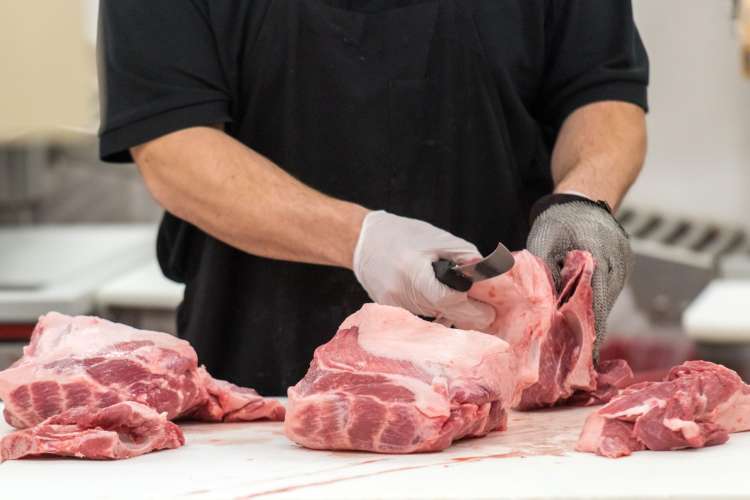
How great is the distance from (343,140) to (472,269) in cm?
70

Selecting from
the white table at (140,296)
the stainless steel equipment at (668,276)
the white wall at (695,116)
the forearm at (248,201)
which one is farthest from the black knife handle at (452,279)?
the white wall at (695,116)

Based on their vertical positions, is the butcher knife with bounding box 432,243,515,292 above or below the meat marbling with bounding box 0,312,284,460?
above

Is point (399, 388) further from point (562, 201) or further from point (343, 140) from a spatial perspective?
point (343, 140)

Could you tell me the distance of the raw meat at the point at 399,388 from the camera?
2.22 m

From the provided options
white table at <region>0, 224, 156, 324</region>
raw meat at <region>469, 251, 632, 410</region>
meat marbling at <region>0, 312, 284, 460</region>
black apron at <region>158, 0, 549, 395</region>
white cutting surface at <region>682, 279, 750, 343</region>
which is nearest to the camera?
meat marbling at <region>0, 312, 284, 460</region>

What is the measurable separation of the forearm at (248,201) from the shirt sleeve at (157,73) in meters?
0.04

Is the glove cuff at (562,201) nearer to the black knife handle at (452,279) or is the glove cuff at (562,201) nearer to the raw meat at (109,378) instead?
the black knife handle at (452,279)

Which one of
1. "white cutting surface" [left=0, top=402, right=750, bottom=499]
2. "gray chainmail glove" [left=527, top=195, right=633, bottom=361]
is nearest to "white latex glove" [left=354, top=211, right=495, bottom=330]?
"gray chainmail glove" [left=527, top=195, right=633, bottom=361]

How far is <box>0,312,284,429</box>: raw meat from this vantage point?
7.78 feet

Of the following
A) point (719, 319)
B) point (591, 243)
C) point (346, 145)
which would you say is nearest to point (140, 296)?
point (346, 145)

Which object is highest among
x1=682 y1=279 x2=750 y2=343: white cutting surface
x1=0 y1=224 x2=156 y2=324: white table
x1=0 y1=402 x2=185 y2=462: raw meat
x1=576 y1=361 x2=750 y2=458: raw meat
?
x1=576 y1=361 x2=750 y2=458: raw meat

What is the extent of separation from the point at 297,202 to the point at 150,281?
189cm

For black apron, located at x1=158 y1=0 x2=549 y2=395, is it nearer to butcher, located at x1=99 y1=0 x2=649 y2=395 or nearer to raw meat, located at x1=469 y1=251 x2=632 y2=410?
butcher, located at x1=99 y1=0 x2=649 y2=395

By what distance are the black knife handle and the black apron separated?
20.3 inches
